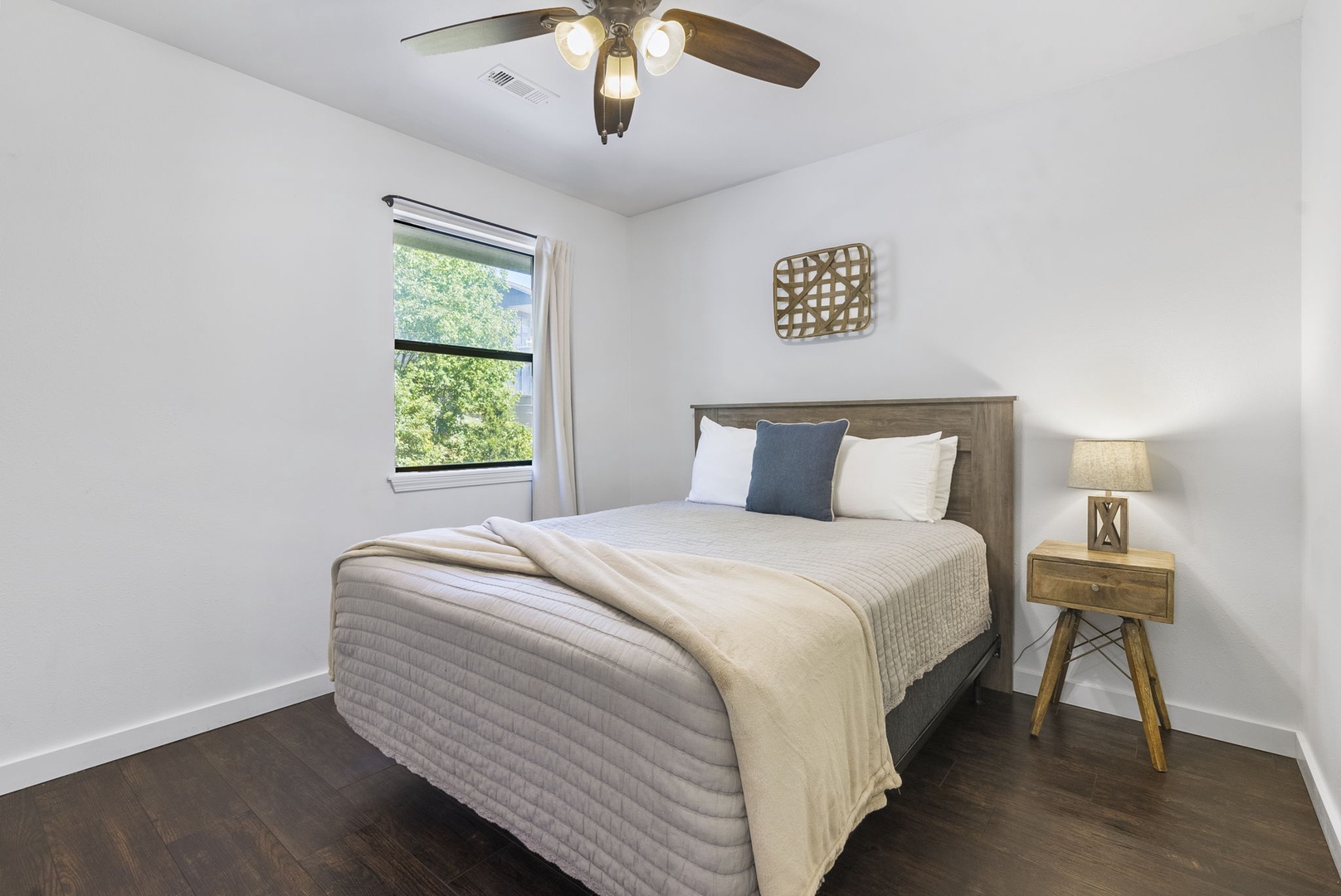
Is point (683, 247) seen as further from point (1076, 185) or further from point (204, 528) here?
point (204, 528)

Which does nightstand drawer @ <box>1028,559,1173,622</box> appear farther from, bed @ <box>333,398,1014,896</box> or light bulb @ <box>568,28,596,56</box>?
light bulb @ <box>568,28,596,56</box>

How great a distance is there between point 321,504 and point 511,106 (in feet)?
6.28

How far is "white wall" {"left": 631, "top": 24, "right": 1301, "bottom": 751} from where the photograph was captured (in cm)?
215

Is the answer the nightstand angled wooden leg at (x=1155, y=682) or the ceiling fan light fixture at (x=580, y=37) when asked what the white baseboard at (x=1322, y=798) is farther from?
the ceiling fan light fixture at (x=580, y=37)

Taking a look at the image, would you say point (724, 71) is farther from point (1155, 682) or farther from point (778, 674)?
point (1155, 682)

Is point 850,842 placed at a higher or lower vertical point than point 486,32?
lower

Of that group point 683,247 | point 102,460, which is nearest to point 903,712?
point 102,460

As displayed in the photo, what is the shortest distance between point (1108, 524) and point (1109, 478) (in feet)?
0.62

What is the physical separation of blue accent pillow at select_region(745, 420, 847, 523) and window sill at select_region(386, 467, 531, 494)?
1397 millimetres

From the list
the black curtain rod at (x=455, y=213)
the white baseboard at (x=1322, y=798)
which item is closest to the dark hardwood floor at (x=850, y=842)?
the white baseboard at (x=1322, y=798)

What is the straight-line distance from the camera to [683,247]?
3.88 metres

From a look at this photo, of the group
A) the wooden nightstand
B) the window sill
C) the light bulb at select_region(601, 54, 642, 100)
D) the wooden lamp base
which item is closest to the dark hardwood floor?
the wooden nightstand

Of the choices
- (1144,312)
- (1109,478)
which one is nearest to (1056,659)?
(1109,478)

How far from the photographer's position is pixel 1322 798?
173 centimetres
